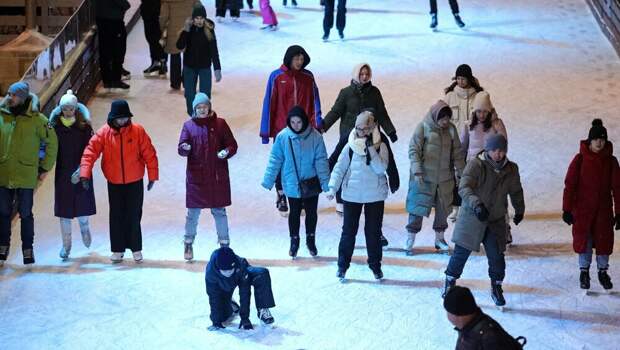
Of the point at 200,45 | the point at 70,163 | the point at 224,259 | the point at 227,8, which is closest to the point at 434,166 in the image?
the point at 224,259

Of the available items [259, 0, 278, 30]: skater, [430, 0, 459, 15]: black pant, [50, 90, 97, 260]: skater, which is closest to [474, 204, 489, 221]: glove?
[50, 90, 97, 260]: skater

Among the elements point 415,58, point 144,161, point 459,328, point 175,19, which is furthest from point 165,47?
point 459,328

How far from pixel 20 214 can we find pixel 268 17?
1010cm

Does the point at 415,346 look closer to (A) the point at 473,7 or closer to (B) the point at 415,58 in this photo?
(B) the point at 415,58

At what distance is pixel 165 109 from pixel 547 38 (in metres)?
7.07

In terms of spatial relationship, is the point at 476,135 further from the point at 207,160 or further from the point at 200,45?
the point at 200,45

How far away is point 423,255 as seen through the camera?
12.5 metres

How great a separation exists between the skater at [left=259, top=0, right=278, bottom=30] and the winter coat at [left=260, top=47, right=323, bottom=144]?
801 centimetres

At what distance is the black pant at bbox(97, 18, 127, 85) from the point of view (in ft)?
58.2

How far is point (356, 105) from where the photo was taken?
13.1m

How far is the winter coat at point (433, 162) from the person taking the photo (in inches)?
476

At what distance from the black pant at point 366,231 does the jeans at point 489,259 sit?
79 cm

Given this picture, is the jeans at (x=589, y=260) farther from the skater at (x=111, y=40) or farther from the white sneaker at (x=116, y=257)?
the skater at (x=111, y=40)

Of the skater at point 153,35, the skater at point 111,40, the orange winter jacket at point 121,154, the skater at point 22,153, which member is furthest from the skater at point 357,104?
the skater at point 153,35
